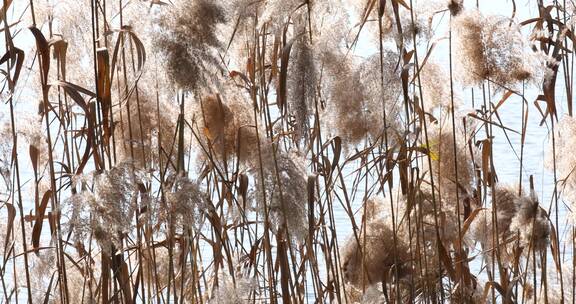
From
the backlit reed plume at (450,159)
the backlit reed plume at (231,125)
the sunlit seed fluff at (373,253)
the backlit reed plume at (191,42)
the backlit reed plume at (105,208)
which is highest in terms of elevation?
the backlit reed plume at (191,42)

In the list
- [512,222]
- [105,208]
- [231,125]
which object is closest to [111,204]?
[105,208]

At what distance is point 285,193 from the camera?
223cm

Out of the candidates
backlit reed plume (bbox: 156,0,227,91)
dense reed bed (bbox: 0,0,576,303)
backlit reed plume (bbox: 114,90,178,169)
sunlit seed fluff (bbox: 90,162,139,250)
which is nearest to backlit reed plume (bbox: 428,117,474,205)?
dense reed bed (bbox: 0,0,576,303)

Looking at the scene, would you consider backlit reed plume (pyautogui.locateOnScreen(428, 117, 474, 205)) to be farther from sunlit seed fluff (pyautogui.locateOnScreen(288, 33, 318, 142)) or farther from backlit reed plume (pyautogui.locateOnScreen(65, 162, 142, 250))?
backlit reed plume (pyautogui.locateOnScreen(65, 162, 142, 250))

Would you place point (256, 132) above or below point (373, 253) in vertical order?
above

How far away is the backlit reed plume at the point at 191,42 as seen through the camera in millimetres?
2033

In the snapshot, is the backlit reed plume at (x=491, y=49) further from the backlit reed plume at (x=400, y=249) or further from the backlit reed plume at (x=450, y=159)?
the backlit reed plume at (x=400, y=249)

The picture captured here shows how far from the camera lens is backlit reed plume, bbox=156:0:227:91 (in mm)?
2033

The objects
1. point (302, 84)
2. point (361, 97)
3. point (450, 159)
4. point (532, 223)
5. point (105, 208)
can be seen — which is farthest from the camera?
point (450, 159)

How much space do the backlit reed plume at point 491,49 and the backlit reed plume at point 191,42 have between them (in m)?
0.73

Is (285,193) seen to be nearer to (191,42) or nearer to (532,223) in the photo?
(191,42)

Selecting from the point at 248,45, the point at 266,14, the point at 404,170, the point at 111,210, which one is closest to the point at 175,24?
the point at 266,14

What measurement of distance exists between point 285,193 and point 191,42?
47cm

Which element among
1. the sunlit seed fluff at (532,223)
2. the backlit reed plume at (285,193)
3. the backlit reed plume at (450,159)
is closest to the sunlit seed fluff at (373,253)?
the backlit reed plume at (450,159)
